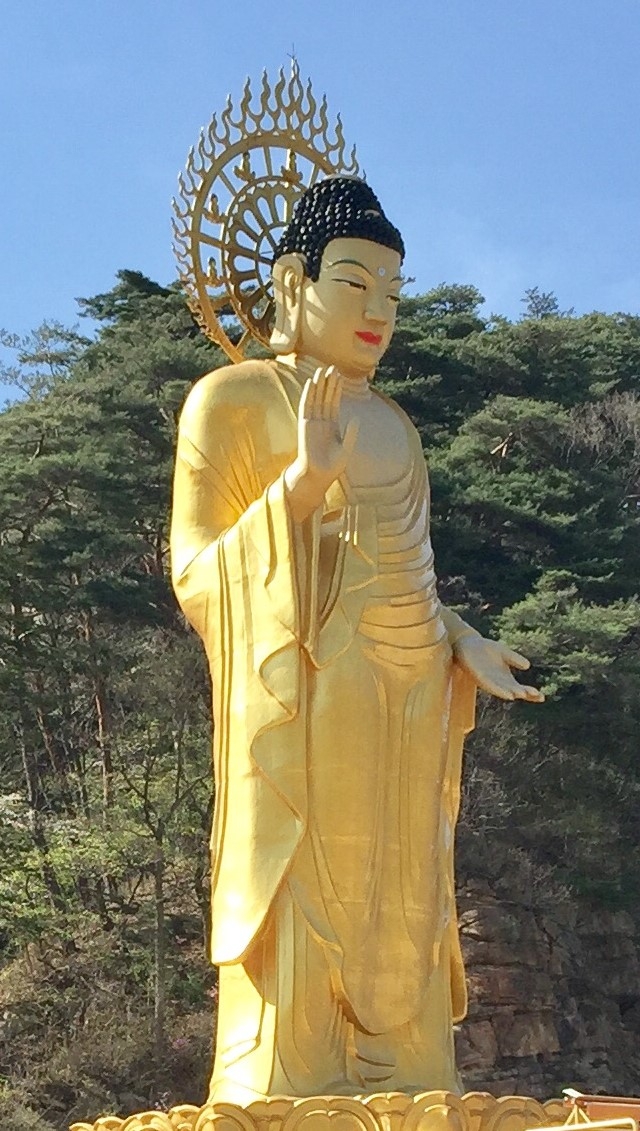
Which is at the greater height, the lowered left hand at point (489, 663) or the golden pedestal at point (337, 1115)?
the lowered left hand at point (489, 663)

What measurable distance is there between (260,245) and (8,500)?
932 centimetres

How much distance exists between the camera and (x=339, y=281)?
6777 mm

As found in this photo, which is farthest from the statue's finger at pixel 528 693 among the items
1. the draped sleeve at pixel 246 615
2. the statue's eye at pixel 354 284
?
the statue's eye at pixel 354 284

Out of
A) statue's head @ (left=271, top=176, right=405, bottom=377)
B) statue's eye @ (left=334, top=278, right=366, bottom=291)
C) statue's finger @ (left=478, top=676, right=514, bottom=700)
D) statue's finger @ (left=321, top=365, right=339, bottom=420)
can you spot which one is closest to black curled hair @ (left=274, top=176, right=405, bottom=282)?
statue's head @ (left=271, top=176, right=405, bottom=377)

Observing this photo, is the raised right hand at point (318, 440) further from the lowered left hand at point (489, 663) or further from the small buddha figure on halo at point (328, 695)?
the lowered left hand at point (489, 663)

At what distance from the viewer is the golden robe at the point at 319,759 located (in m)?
5.98

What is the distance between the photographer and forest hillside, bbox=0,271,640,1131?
14828 mm

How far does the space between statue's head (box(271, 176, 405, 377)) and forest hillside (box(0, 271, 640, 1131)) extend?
27.1ft

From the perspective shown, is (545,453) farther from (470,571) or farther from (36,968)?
(36,968)

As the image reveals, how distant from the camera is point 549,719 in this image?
16203mm

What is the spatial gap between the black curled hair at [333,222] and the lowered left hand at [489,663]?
1.43 metres

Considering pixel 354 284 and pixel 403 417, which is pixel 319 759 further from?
pixel 354 284

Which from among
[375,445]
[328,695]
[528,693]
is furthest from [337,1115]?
[375,445]

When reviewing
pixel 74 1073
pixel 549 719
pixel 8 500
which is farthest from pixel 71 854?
pixel 549 719
